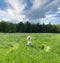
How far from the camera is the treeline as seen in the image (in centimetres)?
10425

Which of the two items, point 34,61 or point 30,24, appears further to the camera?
point 30,24

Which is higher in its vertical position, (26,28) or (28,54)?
(26,28)

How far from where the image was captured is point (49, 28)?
117m

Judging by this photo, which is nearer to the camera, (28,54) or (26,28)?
(28,54)

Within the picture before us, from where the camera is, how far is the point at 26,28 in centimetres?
11244

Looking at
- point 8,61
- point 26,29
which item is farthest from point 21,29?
point 8,61

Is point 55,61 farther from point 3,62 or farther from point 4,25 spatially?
point 4,25

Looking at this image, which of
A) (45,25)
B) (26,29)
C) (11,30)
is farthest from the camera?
(45,25)

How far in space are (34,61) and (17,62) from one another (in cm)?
95

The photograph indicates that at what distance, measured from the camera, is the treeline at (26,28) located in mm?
104250

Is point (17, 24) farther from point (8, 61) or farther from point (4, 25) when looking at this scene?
point (8, 61)

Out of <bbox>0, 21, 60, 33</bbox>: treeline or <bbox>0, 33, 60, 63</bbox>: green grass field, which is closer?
<bbox>0, 33, 60, 63</bbox>: green grass field

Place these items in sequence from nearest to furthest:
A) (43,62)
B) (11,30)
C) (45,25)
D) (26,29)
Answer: (43,62) < (11,30) < (26,29) < (45,25)

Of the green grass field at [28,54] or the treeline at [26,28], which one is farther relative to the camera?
the treeline at [26,28]
